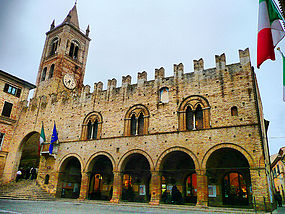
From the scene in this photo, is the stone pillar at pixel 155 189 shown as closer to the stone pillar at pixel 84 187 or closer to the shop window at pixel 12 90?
the stone pillar at pixel 84 187

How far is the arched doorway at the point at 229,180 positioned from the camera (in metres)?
14.3

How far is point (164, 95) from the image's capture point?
16734mm

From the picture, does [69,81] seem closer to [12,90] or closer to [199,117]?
[12,90]

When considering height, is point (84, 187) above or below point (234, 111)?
below

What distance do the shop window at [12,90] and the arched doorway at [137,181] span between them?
49.7ft

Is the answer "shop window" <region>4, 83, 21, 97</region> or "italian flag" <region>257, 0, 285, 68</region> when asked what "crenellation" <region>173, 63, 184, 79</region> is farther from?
"shop window" <region>4, 83, 21, 97</region>

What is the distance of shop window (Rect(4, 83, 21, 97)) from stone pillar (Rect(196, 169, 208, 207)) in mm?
20802

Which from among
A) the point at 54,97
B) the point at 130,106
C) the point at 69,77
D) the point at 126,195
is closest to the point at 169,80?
the point at 130,106

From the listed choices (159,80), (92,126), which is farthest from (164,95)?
(92,126)

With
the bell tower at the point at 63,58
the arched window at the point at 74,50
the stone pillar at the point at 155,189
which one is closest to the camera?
the stone pillar at the point at 155,189

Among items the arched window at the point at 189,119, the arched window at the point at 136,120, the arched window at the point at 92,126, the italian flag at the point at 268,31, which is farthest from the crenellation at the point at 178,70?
the italian flag at the point at 268,31

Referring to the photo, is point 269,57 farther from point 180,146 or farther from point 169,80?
point 169,80

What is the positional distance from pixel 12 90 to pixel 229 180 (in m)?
22.3

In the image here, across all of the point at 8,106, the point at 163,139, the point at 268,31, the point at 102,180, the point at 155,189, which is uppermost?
the point at 8,106
